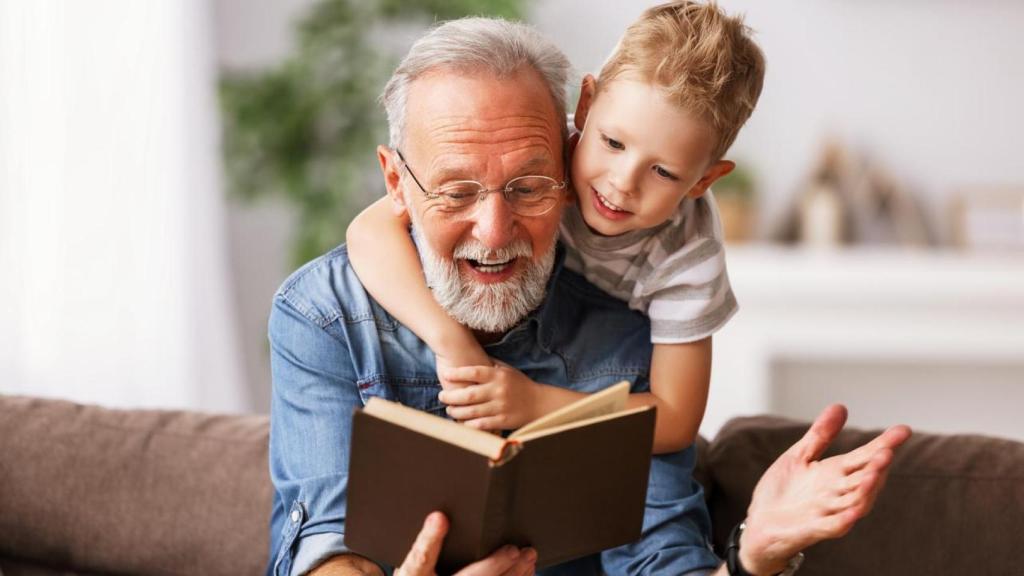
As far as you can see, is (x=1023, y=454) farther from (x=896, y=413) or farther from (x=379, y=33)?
(x=379, y=33)

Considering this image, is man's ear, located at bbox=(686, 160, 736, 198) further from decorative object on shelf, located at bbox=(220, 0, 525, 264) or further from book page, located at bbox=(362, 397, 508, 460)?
decorative object on shelf, located at bbox=(220, 0, 525, 264)

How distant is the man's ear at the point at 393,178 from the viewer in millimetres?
1755

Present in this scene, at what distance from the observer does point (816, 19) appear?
4512mm

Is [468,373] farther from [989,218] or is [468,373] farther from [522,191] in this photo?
[989,218]

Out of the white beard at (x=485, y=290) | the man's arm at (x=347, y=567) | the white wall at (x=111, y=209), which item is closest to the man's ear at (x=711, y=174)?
the white beard at (x=485, y=290)

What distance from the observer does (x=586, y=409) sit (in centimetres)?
143

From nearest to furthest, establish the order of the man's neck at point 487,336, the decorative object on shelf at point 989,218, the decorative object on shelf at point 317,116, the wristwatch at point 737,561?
1. the wristwatch at point 737,561
2. the man's neck at point 487,336
3. the decorative object on shelf at point 317,116
4. the decorative object on shelf at point 989,218

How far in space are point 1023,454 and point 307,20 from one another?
2.86 m

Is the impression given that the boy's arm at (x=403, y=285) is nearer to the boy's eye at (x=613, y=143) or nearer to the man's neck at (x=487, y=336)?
the man's neck at (x=487, y=336)

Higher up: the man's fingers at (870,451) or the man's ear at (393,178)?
the man's ear at (393,178)

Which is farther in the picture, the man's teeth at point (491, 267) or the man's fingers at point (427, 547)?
the man's teeth at point (491, 267)

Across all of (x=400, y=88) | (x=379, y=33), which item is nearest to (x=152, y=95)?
(x=379, y=33)

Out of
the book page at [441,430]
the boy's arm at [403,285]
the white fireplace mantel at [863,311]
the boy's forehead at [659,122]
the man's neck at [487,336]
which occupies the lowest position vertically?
the white fireplace mantel at [863,311]

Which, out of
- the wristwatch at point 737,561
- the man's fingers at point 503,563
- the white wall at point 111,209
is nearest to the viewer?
the man's fingers at point 503,563
